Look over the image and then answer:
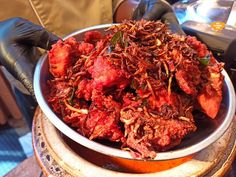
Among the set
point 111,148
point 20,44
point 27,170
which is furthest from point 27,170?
point 111,148

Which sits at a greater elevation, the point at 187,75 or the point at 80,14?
the point at 187,75

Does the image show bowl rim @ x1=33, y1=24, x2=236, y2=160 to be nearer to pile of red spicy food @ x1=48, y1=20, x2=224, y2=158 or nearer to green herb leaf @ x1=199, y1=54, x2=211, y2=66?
pile of red spicy food @ x1=48, y1=20, x2=224, y2=158

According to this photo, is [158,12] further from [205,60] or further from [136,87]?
[136,87]

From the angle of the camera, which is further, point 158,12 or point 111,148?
point 158,12

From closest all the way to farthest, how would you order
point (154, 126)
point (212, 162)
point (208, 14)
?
point (154, 126)
point (212, 162)
point (208, 14)

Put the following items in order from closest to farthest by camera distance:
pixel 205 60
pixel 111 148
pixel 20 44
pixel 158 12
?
pixel 111 148, pixel 205 60, pixel 20 44, pixel 158 12

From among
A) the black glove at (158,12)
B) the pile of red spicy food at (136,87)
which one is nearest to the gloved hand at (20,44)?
the pile of red spicy food at (136,87)

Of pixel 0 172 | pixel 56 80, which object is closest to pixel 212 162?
pixel 56 80

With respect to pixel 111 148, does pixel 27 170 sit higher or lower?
lower

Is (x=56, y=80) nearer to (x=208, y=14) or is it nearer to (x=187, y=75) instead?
(x=187, y=75)
